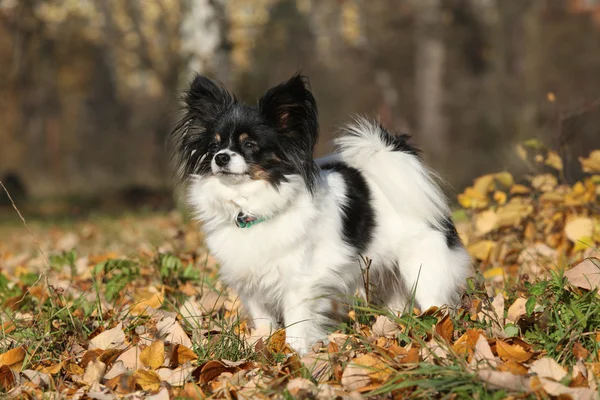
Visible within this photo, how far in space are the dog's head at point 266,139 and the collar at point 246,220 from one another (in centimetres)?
19

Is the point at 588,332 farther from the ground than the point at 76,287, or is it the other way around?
the point at 588,332

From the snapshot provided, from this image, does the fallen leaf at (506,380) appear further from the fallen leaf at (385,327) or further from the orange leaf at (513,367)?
the fallen leaf at (385,327)

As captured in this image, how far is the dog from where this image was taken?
3.46 metres

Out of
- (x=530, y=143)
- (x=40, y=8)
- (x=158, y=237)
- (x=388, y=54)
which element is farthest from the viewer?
(x=388, y=54)

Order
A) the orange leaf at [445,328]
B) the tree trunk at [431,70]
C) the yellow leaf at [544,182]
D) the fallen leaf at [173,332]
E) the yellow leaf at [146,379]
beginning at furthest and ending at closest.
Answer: the tree trunk at [431,70] < the yellow leaf at [544,182] < the fallen leaf at [173,332] < the orange leaf at [445,328] < the yellow leaf at [146,379]

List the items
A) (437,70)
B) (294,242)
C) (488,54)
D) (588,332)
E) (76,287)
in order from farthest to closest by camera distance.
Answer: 1. (488,54)
2. (437,70)
3. (76,287)
4. (294,242)
5. (588,332)

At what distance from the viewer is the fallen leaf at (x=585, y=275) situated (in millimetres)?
2773

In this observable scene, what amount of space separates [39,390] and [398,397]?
1.36 metres

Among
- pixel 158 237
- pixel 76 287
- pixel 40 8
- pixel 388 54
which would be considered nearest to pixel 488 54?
pixel 388 54

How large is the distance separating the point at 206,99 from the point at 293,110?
53 centimetres

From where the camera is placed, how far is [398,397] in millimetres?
2252

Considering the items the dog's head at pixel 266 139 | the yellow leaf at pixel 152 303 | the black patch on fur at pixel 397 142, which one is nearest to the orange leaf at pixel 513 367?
the dog's head at pixel 266 139

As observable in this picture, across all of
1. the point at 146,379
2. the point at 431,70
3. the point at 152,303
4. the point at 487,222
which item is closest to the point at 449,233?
the point at 487,222

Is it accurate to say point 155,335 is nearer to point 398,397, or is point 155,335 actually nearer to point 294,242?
point 294,242
